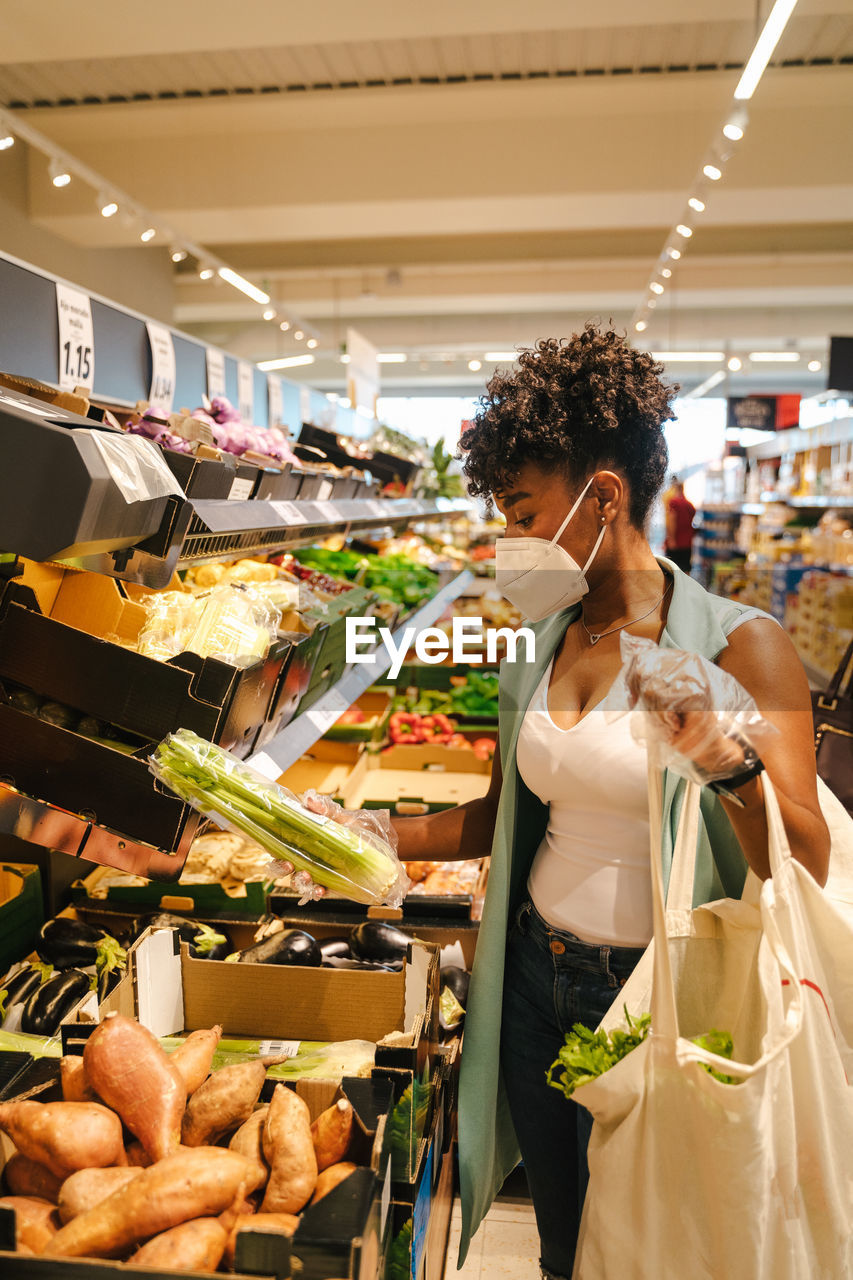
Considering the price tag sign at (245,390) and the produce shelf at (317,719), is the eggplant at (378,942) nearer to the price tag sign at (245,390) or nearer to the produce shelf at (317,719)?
the produce shelf at (317,719)

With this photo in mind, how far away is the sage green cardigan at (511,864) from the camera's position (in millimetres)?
1459

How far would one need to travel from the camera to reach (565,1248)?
166cm

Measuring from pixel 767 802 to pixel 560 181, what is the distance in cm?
691

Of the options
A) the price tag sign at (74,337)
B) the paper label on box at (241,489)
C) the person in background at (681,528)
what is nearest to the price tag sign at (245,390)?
the price tag sign at (74,337)

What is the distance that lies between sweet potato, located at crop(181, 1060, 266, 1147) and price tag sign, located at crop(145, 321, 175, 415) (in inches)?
152

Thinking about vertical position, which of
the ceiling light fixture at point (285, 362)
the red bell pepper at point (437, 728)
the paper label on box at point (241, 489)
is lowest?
the red bell pepper at point (437, 728)

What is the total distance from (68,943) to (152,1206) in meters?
1.23

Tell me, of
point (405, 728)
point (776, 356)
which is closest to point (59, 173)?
point (405, 728)

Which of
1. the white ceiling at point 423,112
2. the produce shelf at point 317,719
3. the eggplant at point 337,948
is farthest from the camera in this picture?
the white ceiling at point 423,112

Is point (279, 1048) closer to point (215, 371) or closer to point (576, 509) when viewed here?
point (576, 509)

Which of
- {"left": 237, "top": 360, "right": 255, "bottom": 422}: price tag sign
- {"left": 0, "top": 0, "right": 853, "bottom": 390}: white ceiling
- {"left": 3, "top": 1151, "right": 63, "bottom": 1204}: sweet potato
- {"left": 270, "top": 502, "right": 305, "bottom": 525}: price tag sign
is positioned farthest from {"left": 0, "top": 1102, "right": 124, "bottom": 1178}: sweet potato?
{"left": 237, "top": 360, "right": 255, "bottom": 422}: price tag sign

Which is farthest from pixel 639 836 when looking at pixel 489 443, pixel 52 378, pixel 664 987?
pixel 52 378

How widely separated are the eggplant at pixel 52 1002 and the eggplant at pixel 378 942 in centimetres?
64

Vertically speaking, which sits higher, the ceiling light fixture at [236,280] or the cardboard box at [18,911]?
the ceiling light fixture at [236,280]
